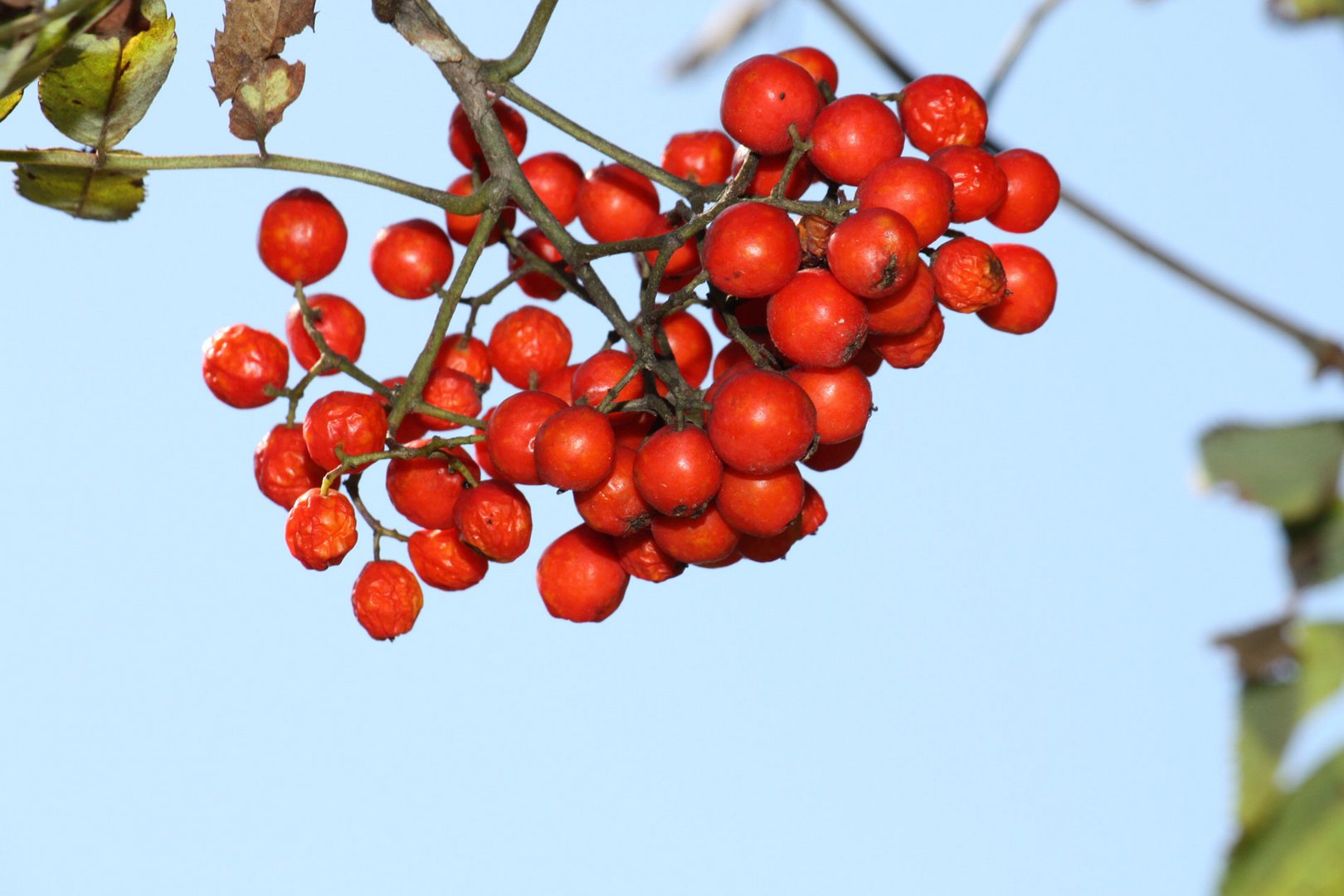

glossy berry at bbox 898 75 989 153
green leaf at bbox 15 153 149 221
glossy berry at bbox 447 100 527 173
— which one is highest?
green leaf at bbox 15 153 149 221

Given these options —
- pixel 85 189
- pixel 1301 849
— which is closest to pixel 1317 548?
pixel 1301 849

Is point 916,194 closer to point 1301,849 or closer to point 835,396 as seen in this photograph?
point 835,396

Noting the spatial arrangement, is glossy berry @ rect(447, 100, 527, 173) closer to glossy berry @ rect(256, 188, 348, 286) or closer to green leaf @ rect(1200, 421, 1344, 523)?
glossy berry @ rect(256, 188, 348, 286)

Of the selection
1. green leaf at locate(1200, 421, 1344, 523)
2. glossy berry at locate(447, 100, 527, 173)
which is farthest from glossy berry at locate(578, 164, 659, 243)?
green leaf at locate(1200, 421, 1344, 523)

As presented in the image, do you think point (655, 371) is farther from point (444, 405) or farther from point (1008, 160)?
point (1008, 160)

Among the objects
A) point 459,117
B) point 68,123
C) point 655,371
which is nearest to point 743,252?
point 655,371

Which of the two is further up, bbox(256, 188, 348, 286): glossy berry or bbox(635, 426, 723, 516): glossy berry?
bbox(256, 188, 348, 286): glossy berry

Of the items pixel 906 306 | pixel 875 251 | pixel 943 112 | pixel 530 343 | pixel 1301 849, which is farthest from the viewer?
pixel 530 343
